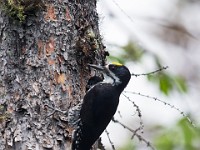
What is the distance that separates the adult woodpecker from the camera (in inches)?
166

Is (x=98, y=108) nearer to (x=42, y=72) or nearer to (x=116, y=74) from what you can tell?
(x=116, y=74)

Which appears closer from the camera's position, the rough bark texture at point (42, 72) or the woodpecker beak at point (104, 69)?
the rough bark texture at point (42, 72)

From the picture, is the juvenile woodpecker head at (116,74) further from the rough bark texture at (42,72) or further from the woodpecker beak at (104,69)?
the rough bark texture at (42,72)

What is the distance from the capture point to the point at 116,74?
15.0ft

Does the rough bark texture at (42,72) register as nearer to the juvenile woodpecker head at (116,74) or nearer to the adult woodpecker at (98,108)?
the adult woodpecker at (98,108)

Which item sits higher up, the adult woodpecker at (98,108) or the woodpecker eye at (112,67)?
the woodpecker eye at (112,67)

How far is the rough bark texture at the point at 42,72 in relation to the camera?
3.95 m

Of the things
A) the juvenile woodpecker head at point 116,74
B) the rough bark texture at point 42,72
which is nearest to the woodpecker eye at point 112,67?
the juvenile woodpecker head at point 116,74

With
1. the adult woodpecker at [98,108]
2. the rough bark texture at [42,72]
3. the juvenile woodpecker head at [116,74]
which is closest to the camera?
the rough bark texture at [42,72]

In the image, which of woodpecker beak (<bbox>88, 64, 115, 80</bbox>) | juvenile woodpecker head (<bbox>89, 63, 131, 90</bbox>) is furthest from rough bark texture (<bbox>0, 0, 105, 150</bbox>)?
juvenile woodpecker head (<bbox>89, 63, 131, 90</bbox>)

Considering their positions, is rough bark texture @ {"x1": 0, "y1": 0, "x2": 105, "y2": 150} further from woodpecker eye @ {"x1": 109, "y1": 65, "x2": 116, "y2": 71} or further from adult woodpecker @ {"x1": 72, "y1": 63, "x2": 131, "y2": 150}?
woodpecker eye @ {"x1": 109, "y1": 65, "x2": 116, "y2": 71}

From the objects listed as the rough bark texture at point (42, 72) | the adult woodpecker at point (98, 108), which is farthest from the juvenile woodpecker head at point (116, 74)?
the rough bark texture at point (42, 72)

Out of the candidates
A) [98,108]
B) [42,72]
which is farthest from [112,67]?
[42,72]

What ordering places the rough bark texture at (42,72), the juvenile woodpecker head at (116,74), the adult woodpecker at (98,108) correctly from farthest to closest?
the juvenile woodpecker head at (116,74), the adult woodpecker at (98,108), the rough bark texture at (42,72)
